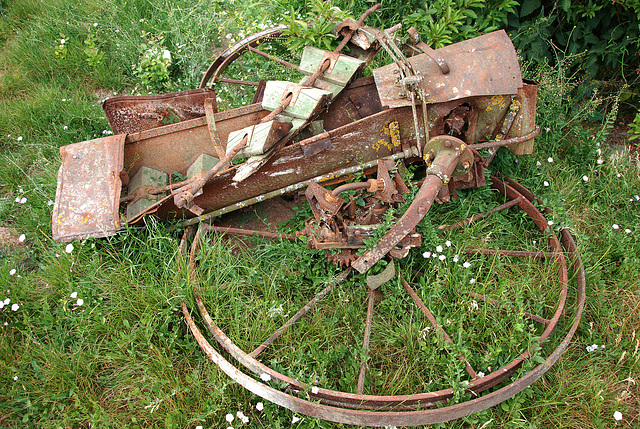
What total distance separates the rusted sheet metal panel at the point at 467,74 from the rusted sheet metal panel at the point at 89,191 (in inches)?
77.1

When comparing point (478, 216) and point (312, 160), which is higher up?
point (312, 160)

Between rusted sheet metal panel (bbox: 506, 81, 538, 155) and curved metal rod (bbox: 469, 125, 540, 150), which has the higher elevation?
rusted sheet metal panel (bbox: 506, 81, 538, 155)

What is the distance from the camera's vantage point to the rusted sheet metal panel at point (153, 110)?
3246 mm

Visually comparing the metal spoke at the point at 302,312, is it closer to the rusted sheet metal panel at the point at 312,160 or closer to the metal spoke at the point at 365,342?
the metal spoke at the point at 365,342

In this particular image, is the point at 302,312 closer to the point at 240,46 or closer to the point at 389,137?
the point at 389,137

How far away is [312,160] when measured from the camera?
2.87m

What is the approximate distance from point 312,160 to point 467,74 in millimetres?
1199

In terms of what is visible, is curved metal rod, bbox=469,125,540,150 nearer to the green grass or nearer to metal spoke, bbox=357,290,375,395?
the green grass

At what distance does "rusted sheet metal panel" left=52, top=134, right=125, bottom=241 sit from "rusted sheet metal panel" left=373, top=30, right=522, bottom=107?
6.43ft

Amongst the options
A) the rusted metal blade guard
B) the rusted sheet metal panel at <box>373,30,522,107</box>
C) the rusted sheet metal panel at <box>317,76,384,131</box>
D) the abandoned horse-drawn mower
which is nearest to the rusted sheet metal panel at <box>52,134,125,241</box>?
the abandoned horse-drawn mower

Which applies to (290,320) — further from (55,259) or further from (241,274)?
(55,259)

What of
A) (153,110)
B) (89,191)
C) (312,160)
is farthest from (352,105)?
(89,191)

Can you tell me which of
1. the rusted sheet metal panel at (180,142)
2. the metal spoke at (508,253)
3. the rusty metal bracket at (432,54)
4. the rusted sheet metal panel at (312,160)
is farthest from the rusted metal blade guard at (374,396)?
the rusty metal bracket at (432,54)

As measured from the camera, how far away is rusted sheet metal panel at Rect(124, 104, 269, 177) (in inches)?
123
